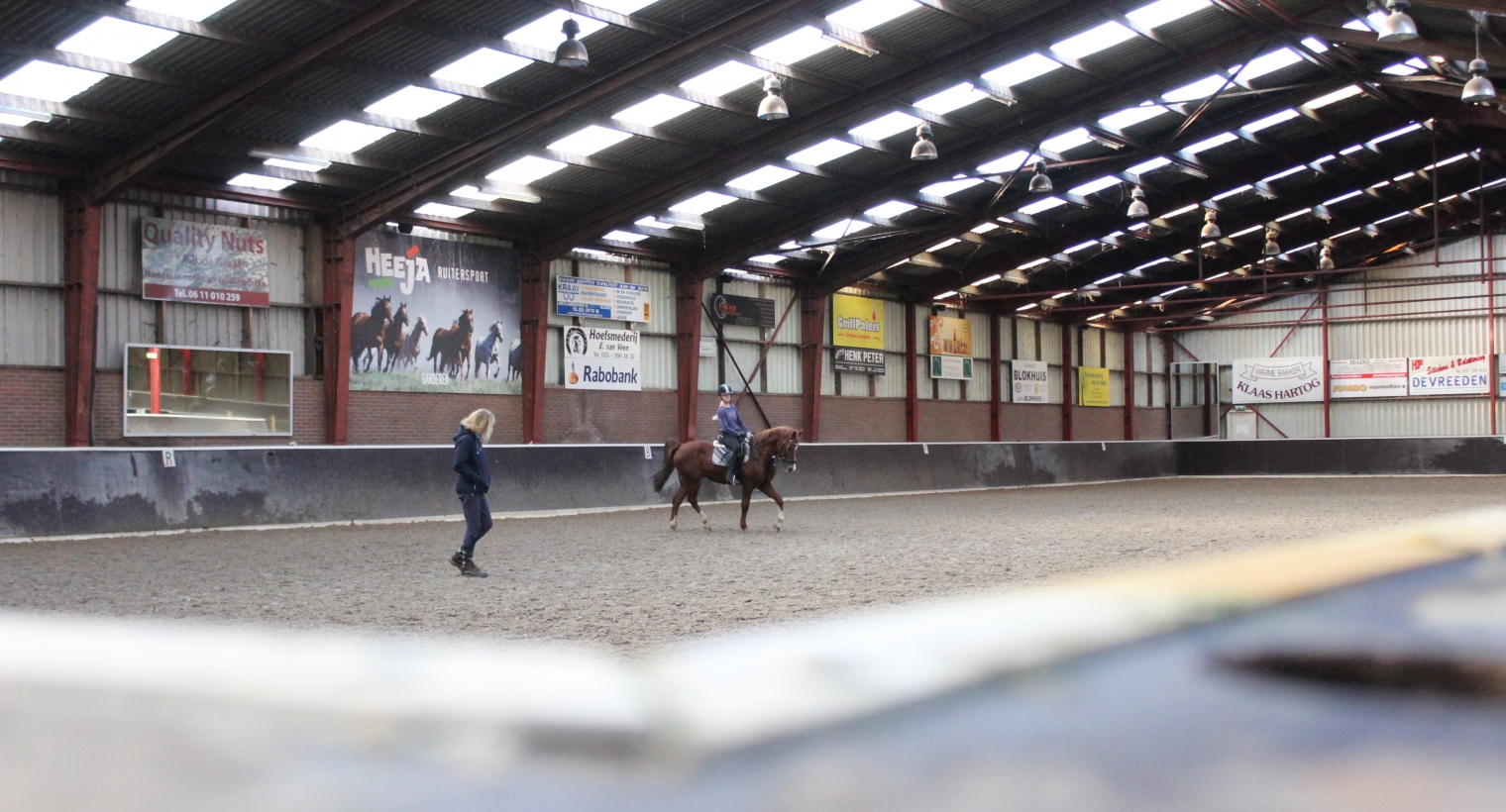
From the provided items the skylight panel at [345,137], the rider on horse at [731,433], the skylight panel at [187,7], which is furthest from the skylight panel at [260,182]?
the rider on horse at [731,433]

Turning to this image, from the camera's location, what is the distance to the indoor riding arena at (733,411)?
56 cm

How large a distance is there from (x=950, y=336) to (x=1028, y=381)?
4355mm

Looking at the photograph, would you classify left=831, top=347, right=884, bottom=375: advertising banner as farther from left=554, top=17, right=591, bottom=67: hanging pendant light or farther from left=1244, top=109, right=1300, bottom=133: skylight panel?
left=554, top=17, right=591, bottom=67: hanging pendant light

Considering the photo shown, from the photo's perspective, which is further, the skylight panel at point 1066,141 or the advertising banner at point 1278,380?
the advertising banner at point 1278,380

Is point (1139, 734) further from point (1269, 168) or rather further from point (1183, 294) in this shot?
point (1183, 294)

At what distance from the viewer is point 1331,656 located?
64 cm

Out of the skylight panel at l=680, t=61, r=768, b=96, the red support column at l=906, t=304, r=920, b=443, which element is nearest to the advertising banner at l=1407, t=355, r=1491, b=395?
the red support column at l=906, t=304, r=920, b=443

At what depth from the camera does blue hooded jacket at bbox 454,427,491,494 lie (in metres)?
9.80

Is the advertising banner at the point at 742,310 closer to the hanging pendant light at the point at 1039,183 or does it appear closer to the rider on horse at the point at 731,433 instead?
the hanging pendant light at the point at 1039,183

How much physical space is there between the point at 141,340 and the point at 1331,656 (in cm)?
1998

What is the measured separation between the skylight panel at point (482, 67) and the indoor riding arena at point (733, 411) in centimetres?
7

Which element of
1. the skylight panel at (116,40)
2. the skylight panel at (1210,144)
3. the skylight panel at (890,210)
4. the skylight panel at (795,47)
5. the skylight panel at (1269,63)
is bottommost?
the skylight panel at (116,40)

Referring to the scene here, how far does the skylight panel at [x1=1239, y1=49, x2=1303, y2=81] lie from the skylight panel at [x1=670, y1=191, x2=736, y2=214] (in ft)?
32.8

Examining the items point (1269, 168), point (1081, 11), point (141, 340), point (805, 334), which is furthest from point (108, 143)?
point (1269, 168)
